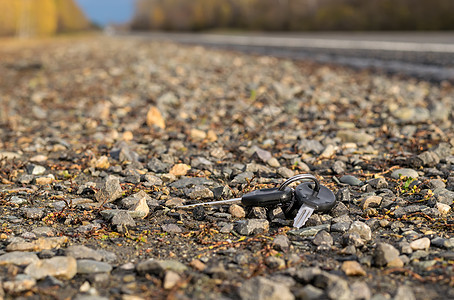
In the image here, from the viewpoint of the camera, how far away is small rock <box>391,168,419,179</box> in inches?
160

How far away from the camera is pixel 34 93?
9.04 m

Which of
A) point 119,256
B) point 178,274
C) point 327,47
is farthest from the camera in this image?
point 327,47

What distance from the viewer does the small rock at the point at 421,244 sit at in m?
2.80

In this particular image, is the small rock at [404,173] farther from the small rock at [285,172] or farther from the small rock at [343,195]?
the small rock at [285,172]

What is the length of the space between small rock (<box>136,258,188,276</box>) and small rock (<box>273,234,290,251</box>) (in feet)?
1.97

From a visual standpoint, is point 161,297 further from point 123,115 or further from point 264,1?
point 264,1

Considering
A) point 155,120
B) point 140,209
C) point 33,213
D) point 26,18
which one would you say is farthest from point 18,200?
point 26,18

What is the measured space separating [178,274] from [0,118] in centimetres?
565

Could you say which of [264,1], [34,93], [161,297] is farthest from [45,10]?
[161,297]

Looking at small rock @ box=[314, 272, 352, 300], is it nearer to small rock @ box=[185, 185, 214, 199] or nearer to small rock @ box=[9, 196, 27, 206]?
small rock @ box=[185, 185, 214, 199]

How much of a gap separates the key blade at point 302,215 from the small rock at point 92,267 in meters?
1.27

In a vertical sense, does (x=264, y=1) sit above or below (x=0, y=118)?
above

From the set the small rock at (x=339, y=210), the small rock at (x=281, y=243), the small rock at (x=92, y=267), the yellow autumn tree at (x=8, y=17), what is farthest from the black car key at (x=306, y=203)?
the yellow autumn tree at (x=8, y=17)

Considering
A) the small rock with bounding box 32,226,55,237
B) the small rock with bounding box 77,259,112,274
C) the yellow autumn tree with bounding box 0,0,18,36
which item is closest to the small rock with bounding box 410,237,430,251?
the small rock with bounding box 77,259,112,274
